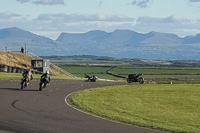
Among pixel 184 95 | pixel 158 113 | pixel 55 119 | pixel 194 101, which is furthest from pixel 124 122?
pixel 184 95

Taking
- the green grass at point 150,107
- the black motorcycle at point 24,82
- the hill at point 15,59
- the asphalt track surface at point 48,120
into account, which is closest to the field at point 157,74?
the hill at point 15,59

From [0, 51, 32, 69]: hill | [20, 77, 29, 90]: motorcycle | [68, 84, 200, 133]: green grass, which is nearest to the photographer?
[68, 84, 200, 133]: green grass

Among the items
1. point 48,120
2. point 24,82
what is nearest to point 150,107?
point 48,120

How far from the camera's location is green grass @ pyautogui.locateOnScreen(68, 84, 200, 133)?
882 inches

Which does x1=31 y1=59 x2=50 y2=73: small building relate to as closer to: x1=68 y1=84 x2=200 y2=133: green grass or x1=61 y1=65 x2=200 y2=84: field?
x1=61 y1=65 x2=200 y2=84: field

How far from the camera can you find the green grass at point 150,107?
22391 millimetres

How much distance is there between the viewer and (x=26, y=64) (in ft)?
272

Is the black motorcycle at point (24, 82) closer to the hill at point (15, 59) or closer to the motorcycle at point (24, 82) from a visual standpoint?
the motorcycle at point (24, 82)

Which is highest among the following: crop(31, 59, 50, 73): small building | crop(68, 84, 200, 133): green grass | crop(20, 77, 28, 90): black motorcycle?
crop(31, 59, 50, 73): small building

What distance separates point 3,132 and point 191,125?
10.4 m

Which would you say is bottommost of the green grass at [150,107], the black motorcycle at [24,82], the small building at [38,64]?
the green grass at [150,107]

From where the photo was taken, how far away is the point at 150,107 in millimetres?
30750

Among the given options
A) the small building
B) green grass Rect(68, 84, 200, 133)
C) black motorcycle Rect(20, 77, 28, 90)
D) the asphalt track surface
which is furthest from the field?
the asphalt track surface

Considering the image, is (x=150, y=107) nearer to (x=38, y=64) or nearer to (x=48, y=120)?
(x=48, y=120)
